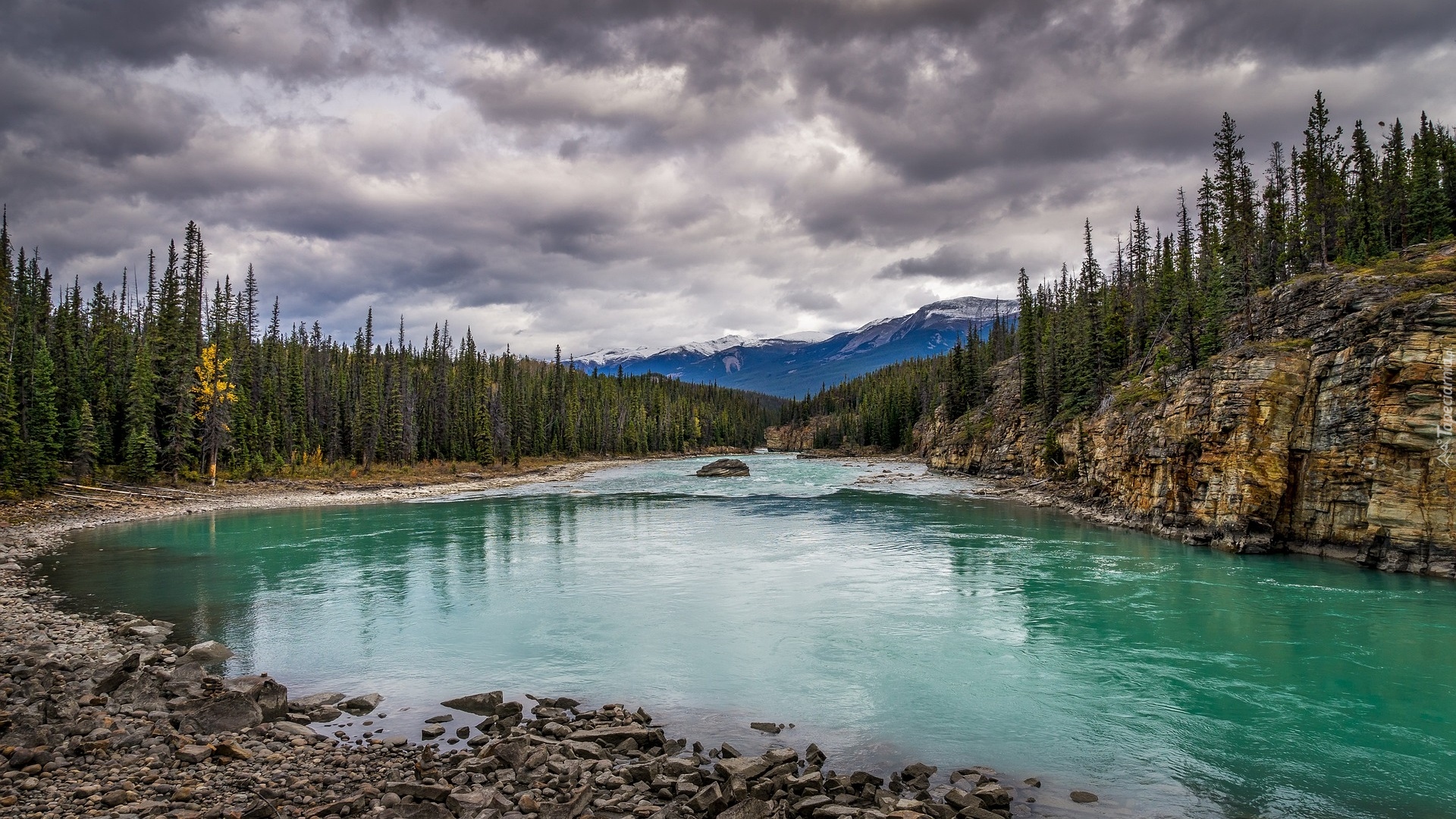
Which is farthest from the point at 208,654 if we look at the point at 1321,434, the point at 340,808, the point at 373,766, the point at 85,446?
the point at 85,446

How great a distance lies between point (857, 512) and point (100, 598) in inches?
1494

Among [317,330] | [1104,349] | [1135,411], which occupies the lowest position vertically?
[1135,411]

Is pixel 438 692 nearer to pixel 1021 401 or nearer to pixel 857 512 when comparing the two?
pixel 857 512

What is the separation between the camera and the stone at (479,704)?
43.9 ft

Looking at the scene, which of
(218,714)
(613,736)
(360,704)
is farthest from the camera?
(360,704)

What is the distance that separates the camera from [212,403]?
56.7m

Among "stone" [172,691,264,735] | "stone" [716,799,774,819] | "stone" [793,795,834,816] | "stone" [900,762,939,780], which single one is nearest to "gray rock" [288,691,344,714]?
"stone" [172,691,264,735]

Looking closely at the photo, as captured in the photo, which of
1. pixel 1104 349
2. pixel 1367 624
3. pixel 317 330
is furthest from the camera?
pixel 317 330

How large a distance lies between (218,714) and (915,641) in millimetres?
15122

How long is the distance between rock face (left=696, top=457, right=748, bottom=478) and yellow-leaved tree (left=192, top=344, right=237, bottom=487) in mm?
48150

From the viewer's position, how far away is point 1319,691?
1472 centimetres

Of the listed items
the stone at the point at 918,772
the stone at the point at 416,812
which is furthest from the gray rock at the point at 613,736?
the stone at the point at 918,772

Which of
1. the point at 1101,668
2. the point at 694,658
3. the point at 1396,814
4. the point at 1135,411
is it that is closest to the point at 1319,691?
the point at 1101,668

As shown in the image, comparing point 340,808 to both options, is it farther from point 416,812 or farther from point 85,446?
point 85,446
